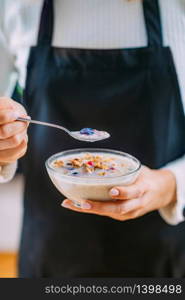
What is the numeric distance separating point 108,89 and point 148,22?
87 millimetres

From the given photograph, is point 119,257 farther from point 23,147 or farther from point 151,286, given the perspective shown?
point 23,147

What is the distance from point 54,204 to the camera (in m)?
0.55

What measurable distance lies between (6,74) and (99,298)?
28 cm

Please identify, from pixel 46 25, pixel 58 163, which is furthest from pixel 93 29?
pixel 58 163

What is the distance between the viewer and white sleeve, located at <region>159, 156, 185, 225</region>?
51 cm

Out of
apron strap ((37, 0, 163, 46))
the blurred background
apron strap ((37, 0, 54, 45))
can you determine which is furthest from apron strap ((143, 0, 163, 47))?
the blurred background

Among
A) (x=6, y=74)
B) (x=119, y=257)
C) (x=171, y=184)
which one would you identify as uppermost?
(x=6, y=74)

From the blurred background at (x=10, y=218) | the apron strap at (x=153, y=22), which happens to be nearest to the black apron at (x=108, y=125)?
the apron strap at (x=153, y=22)

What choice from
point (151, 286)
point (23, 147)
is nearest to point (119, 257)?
point (151, 286)

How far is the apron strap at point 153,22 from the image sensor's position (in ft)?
1.62

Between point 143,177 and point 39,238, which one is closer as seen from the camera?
point 143,177

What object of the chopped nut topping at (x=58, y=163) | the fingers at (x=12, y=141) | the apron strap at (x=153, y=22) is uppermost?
the apron strap at (x=153, y=22)

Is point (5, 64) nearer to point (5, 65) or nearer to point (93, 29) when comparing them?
point (5, 65)

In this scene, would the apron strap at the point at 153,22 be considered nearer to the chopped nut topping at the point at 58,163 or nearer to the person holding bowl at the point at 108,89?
the person holding bowl at the point at 108,89
